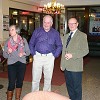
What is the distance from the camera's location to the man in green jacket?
3.13 metres

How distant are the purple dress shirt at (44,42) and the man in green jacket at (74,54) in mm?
291

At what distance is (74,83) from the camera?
327 cm

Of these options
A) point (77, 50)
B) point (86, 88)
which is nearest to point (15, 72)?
point (77, 50)

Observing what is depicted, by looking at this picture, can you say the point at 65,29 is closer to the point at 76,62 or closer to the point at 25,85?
the point at 25,85

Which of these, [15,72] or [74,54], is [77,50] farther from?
[15,72]

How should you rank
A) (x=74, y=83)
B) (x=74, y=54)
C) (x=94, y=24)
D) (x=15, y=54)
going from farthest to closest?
(x=94, y=24)
(x=15, y=54)
(x=74, y=83)
(x=74, y=54)

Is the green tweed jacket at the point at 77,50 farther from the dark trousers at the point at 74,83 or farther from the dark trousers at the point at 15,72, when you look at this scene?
the dark trousers at the point at 15,72

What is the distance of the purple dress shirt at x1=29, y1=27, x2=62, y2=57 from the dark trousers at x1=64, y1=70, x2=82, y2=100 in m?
0.47

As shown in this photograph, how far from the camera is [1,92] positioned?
174 inches

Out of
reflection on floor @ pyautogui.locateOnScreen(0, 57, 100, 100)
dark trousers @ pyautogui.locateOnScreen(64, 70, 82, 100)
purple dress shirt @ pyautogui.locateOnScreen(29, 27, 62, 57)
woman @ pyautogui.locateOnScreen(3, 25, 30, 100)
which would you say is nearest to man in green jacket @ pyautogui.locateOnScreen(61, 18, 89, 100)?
dark trousers @ pyautogui.locateOnScreen(64, 70, 82, 100)

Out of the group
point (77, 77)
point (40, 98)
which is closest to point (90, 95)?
point (77, 77)

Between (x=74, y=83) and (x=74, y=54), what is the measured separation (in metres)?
0.48

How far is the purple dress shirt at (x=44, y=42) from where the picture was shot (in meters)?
3.48

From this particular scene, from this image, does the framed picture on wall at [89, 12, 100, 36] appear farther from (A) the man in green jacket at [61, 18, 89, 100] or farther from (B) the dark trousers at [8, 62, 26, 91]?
(B) the dark trousers at [8, 62, 26, 91]
